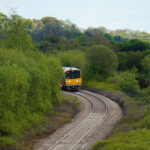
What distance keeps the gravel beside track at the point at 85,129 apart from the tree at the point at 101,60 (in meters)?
18.3

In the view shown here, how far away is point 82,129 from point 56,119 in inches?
133

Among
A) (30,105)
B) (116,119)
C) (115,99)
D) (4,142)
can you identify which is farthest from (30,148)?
(115,99)

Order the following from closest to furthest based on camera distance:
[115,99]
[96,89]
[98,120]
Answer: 1. [98,120]
2. [115,99]
3. [96,89]

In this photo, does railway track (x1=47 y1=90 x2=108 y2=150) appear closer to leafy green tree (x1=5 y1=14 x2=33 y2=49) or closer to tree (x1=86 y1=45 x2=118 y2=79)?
leafy green tree (x1=5 y1=14 x2=33 y2=49)

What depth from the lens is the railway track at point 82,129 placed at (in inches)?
599

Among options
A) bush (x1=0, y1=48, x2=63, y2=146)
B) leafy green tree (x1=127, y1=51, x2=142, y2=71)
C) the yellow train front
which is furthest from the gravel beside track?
leafy green tree (x1=127, y1=51, x2=142, y2=71)

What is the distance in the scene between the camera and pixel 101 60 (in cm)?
4600

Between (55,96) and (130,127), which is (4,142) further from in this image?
(55,96)

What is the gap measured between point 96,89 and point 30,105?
66.6 feet

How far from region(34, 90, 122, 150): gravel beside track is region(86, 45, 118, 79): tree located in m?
18.3

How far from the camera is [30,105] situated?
1997 centimetres

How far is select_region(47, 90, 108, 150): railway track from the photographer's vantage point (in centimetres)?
1522

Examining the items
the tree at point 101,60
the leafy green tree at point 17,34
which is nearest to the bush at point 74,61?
the tree at point 101,60

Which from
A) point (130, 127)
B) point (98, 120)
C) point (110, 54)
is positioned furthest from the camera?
point (110, 54)
